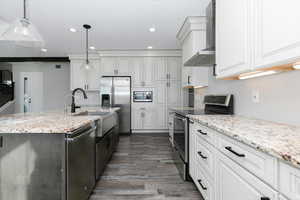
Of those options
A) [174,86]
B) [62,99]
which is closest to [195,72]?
[174,86]

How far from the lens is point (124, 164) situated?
109 inches

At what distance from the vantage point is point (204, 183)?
63.4 inches

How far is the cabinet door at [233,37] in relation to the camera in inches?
52.7

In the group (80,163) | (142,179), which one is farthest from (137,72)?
(80,163)

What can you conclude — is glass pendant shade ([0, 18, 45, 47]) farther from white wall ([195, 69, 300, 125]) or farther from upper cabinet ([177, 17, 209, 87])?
white wall ([195, 69, 300, 125])

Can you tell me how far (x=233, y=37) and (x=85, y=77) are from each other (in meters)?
5.05

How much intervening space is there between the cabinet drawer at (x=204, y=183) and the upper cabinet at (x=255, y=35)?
99 cm

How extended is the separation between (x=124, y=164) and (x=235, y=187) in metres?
2.04

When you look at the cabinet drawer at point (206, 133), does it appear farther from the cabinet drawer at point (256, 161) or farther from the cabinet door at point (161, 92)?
the cabinet door at point (161, 92)

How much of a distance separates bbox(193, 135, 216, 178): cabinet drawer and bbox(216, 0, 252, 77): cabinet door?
0.70 meters

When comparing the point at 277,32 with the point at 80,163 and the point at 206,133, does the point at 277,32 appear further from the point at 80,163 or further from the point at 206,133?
the point at 80,163

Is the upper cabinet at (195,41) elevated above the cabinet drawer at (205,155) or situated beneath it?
elevated above

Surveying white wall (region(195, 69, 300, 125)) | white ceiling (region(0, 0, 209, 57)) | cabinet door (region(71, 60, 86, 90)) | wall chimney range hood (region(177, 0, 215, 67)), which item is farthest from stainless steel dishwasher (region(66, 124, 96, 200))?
cabinet door (region(71, 60, 86, 90))

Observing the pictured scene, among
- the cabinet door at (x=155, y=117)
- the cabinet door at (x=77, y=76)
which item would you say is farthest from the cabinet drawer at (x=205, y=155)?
the cabinet door at (x=77, y=76)
